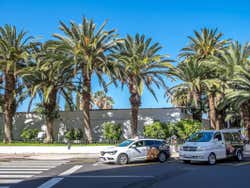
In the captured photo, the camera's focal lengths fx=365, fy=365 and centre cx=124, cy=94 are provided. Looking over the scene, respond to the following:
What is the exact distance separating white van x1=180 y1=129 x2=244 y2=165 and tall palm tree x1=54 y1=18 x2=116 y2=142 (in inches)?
517

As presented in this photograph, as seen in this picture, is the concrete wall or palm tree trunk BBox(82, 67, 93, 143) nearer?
palm tree trunk BBox(82, 67, 93, 143)

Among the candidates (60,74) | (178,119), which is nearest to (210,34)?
(178,119)

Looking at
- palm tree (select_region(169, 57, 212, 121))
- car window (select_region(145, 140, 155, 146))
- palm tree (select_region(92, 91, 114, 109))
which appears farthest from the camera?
palm tree (select_region(92, 91, 114, 109))

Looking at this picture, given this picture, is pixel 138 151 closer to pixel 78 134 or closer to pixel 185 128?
pixel 185 128

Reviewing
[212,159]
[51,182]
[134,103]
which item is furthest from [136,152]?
[134,103]

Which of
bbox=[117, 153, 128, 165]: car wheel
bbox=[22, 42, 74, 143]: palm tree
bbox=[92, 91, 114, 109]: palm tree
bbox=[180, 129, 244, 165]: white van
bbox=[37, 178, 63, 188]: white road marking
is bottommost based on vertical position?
bbox=[37, 178, 63, 188]: white road marking

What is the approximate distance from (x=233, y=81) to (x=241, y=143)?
14463mm

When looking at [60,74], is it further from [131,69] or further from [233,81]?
[233,81]

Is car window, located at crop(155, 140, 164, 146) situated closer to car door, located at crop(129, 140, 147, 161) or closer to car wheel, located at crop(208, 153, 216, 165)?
car door, located at crop(129, 140, 147, 161)

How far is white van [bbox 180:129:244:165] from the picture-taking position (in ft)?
65.7

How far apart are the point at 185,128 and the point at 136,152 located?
44.3 ft

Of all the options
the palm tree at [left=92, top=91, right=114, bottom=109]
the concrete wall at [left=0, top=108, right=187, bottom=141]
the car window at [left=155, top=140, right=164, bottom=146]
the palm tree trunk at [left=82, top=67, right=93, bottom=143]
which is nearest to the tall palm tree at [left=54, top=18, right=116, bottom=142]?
the palm tree trunk at [left=82, top=67, right=93, bottom=143]

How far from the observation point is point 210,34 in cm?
4116

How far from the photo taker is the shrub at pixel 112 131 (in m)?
34.4
